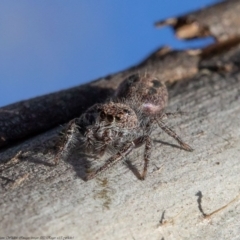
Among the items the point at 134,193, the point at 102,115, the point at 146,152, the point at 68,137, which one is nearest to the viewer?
the point at 134,193

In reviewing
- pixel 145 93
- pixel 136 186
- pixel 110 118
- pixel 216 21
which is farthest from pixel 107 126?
pixel 216 21

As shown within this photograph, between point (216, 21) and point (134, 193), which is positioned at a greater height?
point (216, 21)

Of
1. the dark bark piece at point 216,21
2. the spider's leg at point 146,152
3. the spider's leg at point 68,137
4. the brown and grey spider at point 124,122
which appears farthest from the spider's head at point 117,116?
the dark bark piece at point 216,21

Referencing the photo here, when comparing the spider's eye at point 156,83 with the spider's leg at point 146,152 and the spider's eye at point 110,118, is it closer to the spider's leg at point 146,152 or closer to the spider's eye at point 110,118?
the spider's eye at point 110,118

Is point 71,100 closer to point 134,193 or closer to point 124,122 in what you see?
point 124,122

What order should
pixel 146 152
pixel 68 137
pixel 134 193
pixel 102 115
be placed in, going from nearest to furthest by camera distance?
pixel 134 193 → pixel 146 152 → pixel 68 137 → pixel 102 115

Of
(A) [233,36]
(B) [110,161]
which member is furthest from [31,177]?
(A) [233,36]

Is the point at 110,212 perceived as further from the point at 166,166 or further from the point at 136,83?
the point at 136,83
